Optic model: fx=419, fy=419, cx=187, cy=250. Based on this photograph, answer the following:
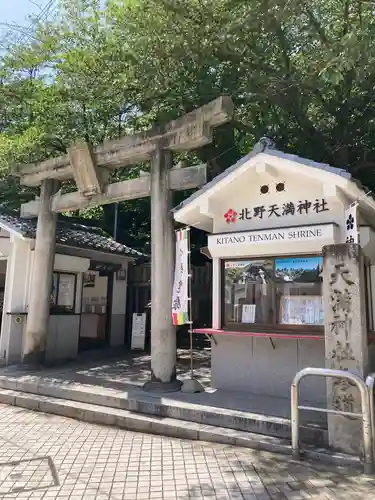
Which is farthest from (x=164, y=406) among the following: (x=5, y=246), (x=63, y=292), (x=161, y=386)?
(x=5, y=246)

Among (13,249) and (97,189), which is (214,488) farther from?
(13,249)

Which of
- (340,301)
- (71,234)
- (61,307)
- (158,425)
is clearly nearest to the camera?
(340,301)

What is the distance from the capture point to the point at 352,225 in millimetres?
6461

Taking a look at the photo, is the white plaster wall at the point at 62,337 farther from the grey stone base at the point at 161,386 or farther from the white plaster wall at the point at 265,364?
the white plaster wall at the point at 265,364

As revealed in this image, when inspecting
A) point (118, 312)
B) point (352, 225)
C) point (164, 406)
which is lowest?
point (164, 406)

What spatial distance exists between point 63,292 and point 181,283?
210 inches

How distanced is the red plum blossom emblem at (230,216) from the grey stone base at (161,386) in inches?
135

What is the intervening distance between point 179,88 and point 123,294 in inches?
285

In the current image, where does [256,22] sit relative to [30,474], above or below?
above

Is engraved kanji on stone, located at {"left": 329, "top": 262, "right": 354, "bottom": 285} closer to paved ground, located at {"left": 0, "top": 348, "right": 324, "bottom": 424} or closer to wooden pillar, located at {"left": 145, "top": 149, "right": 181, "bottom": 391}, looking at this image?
paved ground, located at {"left": 0, "top": 348, "right": 324, "bottom": 424}

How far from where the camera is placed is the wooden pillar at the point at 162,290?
8273 mm

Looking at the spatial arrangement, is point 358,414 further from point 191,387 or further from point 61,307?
point 61,307

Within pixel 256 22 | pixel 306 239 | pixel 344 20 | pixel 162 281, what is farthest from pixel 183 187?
pixel 344 20

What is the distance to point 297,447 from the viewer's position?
5.46 m
